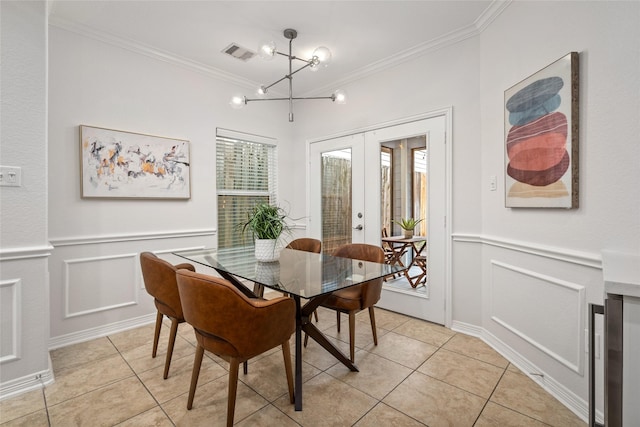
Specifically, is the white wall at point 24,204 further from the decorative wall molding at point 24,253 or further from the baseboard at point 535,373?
the baseboard at point 535,373

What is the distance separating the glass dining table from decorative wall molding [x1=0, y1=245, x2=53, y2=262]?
3.11 feet

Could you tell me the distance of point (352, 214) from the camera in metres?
3.82

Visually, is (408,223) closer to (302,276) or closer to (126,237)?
(302,276)

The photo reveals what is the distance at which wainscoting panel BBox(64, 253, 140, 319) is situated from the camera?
8.89 ft

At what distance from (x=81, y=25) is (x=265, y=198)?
2567 mm

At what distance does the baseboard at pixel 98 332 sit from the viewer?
2.64 metres

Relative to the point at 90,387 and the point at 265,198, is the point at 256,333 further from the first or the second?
the point at 265,198

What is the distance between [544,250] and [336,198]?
95.2 inches

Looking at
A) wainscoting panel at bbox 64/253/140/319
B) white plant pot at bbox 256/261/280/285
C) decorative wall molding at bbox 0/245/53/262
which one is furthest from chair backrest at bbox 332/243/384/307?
decorative wall molding at bbox 0/245/53/262

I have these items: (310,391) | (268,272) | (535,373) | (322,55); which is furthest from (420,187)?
(310,391)

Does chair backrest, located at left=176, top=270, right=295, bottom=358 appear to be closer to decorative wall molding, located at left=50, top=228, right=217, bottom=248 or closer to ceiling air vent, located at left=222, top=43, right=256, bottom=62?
decorative wall molding, located at left=50, top=228, right=217, bottom=248

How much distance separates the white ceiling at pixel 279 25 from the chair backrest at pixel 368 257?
1.86 m

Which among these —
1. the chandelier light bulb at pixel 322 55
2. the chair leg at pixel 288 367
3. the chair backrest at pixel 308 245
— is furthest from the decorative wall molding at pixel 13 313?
the chandelier light bulb at pixel 322 55

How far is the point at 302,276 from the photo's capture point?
6.54 feet
